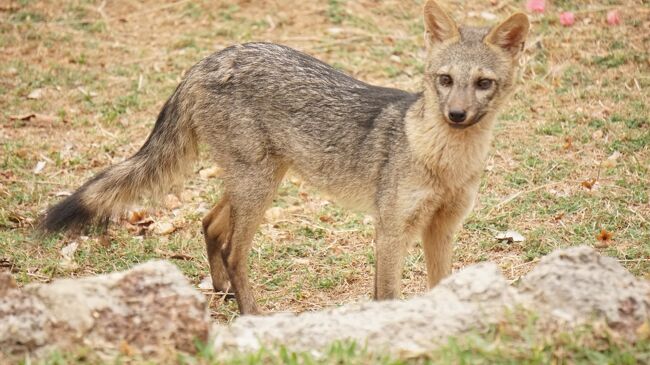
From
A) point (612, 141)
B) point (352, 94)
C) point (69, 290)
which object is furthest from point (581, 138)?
point (69, 290)

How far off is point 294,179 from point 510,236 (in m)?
2.34

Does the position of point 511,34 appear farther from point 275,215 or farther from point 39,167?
point 39,167

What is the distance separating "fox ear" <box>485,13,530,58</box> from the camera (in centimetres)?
521

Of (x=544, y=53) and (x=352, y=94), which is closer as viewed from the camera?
(x=352, y=94)

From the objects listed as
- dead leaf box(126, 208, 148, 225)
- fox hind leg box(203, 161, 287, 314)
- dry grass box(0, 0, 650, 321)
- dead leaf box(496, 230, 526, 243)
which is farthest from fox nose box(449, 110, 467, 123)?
dead leaf box(126, 208, 148, 225)

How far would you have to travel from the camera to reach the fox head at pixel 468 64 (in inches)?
198

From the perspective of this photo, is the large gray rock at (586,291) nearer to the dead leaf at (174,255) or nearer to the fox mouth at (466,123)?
the fox mouth at (466,123)

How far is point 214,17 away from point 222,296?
18.9 ft

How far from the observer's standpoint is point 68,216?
18.5 feet

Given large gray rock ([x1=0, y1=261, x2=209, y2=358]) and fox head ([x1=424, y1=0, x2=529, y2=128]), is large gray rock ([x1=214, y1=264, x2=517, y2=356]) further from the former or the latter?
fox head ([x1=424, y1=0, x2=529, y2=128])

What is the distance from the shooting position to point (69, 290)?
3613 millimetres

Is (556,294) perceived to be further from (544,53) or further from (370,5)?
(370,5)

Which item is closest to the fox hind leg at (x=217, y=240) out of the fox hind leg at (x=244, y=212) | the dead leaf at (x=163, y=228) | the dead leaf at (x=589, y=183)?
the fox hind leg at (x=244, y=212)

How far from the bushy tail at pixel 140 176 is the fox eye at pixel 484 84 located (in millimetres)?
2085
